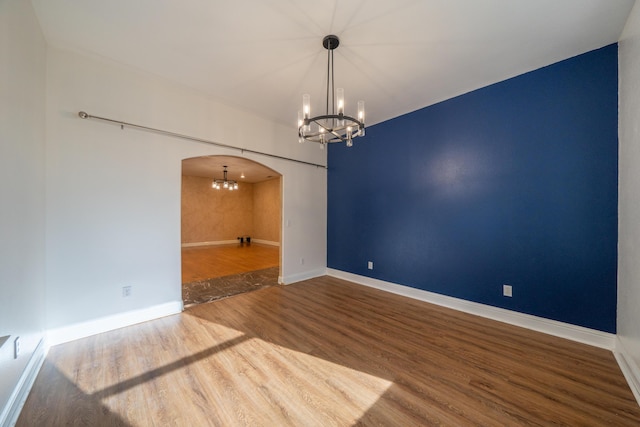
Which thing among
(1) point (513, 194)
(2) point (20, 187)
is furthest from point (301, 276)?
(2) point (20, 187)

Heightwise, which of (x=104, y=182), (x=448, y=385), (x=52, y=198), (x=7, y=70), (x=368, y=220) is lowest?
(x=448, y=385)

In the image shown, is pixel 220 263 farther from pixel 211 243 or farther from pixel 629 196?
pixel 629 196

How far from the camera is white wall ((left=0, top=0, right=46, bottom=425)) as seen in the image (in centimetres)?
155

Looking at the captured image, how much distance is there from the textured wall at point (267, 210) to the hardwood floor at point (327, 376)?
6.53 m

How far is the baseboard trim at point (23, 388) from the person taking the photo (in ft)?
4.94

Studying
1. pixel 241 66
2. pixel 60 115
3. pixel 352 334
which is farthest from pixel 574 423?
pixel 60 115

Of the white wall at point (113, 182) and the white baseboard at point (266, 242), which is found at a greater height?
the white wall at point (113, 182)

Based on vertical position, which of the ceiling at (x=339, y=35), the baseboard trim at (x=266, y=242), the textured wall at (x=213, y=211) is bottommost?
the baseboard trim at (x=266, y=242)

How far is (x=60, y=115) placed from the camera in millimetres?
2484

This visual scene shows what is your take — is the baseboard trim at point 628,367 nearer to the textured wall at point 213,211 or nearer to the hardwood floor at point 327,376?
the hardwood floor at point 327,376

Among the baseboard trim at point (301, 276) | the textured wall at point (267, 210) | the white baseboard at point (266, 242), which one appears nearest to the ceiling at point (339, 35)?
the baseboard trim at point (301, 276)

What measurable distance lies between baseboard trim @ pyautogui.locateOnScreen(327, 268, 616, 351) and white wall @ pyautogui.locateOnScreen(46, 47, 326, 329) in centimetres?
350

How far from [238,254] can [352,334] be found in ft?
18.8

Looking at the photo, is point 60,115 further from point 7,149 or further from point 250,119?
point 250,119
